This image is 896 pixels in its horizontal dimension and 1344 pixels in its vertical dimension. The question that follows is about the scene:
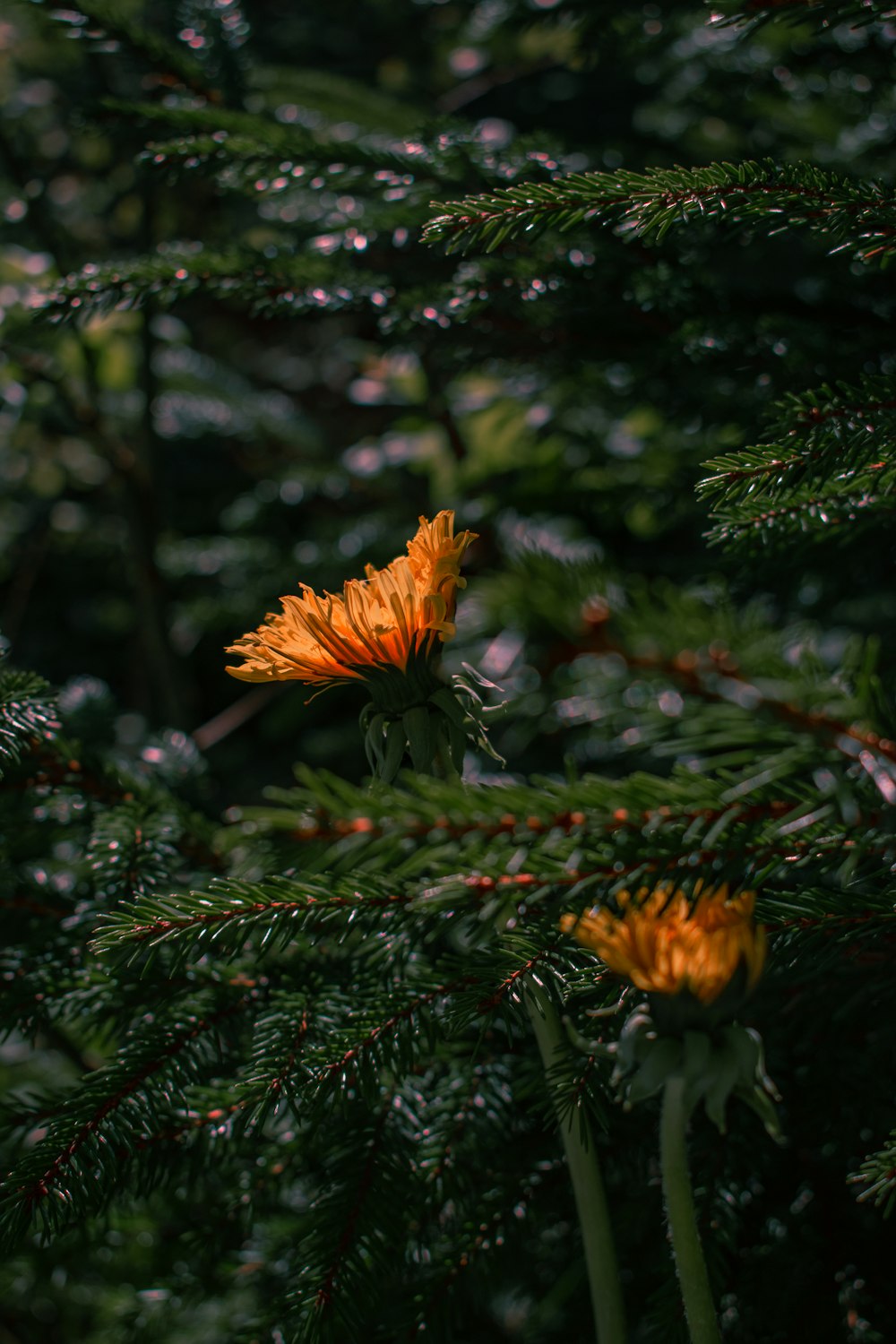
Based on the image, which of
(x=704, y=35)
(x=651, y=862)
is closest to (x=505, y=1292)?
(x=651, y=862)

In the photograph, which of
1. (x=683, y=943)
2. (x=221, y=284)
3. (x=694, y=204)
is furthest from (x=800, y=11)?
(x=683, y=943)

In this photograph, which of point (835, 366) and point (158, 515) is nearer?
point (835, 366)

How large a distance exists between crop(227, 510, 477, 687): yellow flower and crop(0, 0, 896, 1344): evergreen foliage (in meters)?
0.03

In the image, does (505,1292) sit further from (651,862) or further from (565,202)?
(565,202)

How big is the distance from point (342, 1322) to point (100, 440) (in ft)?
3.77

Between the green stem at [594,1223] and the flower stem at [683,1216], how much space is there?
0.05 m

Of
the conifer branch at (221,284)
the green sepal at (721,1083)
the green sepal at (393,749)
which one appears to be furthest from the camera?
the conifer branch at (221,284)

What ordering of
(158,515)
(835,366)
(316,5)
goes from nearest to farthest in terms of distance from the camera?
1. (835,366)
2. (158,515)
3. (316,5)

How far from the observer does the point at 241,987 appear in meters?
0.63

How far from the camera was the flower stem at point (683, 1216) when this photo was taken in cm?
42

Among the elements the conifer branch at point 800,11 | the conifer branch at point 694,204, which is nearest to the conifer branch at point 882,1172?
the conifer branch at point 694,204

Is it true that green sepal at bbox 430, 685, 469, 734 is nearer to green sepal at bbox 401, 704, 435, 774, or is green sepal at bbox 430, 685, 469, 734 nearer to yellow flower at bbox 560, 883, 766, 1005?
green sepal at bbox 401, 704, 435, 774

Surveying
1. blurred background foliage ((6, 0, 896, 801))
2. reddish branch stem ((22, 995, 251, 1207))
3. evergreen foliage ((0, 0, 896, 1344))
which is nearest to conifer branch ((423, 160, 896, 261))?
evergreen foliage ((0, 0, 896, 1344))

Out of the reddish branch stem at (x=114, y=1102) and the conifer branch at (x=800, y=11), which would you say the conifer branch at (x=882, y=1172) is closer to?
the reddish branch stem at (x=114, y=1102)
